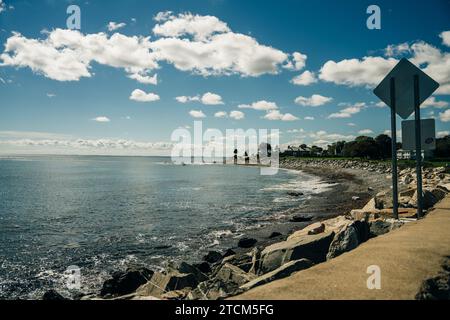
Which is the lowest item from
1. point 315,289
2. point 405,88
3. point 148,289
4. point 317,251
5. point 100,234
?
point 100,234

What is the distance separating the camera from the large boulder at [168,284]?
7.64 metres

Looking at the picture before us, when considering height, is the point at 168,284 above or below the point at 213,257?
above

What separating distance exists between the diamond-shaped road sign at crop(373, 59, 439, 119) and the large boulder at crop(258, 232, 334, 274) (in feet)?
14.1

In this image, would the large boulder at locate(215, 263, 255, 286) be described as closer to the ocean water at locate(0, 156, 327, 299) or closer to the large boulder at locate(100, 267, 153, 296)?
the large boulder at locate(100, 267, 153, 296)

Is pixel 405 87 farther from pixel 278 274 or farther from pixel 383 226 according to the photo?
pixel 278 274

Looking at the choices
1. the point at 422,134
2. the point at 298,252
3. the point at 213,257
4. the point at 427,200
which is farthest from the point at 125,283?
the point at 427,200

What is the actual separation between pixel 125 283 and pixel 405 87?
396 inches

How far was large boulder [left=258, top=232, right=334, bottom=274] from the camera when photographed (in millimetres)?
7965

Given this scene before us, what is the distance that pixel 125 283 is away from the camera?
9.21 m

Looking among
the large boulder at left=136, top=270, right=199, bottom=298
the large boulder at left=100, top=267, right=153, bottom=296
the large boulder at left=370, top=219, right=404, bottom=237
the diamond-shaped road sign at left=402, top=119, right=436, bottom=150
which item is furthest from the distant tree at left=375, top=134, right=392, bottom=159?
the large boulder at left=136, top=270, right=199, bottom=298
